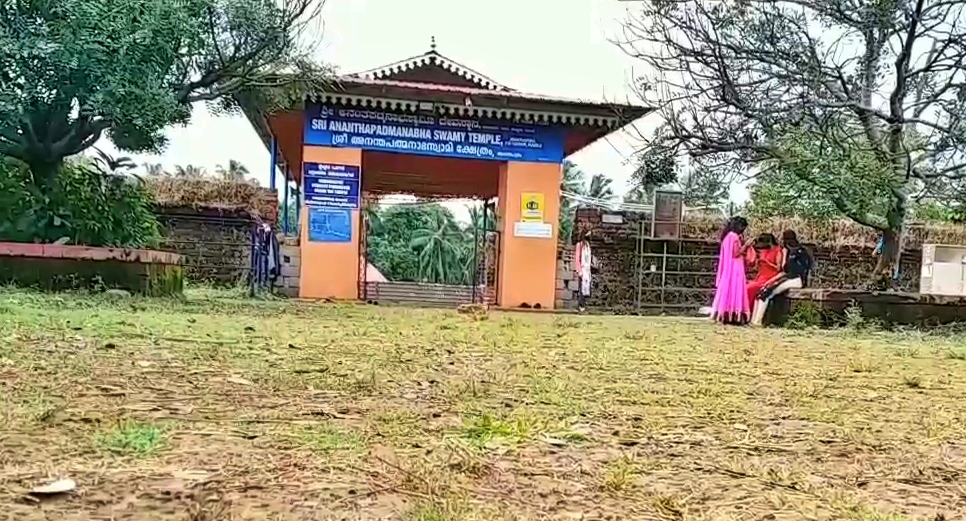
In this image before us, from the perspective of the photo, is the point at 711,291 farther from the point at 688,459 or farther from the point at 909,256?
the point at 688,459

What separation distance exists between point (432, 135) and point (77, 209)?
5.21 meters

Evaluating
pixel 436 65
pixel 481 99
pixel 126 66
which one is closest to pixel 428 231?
pixel 436 65

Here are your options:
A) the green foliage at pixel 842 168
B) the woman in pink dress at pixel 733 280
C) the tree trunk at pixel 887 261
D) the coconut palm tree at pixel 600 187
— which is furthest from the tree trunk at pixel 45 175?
the coconut palm tree at pixel 600 187

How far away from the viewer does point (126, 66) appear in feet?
28.1

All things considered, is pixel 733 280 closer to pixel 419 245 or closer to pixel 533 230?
pixel 533 230

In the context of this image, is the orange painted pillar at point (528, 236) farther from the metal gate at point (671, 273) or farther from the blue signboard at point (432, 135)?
the metal gate at point (671, 273)

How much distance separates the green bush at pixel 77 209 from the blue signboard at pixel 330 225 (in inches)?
87.6

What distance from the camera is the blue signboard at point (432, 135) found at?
42.5 ft

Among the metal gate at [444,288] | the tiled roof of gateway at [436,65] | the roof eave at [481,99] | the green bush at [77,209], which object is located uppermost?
the tiled roof of gateway at [436,65]

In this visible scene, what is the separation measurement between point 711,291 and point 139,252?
1169 centimetres

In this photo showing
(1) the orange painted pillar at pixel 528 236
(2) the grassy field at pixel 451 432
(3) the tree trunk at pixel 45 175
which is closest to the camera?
(2) the grassy field at pixel 451 432

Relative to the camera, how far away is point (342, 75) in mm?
12305

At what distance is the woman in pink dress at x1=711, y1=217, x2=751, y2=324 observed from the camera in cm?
1106

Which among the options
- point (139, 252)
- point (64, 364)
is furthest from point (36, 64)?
point (64, 364)
